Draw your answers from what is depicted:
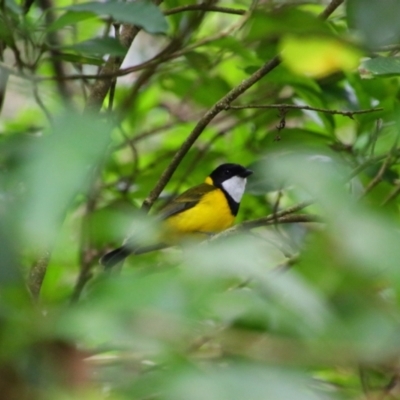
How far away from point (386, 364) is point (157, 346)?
18 cm

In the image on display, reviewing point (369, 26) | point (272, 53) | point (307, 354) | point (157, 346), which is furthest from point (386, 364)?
point (272, 53)

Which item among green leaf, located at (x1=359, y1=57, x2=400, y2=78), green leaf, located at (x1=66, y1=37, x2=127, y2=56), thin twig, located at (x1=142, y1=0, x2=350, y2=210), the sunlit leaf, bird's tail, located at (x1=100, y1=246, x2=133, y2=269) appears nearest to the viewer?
the sunlit leaf

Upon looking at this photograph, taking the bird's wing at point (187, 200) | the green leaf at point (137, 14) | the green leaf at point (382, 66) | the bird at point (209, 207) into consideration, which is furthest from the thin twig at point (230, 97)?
the bird at point (209, 207)

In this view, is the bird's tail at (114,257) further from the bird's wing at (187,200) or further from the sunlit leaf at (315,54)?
the sunlit leaf at (315,54)

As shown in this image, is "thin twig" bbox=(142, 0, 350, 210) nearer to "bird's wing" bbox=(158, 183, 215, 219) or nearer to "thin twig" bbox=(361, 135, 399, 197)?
"thin twig" bbox=(361, 135, 399, 197)

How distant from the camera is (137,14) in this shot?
4.11ft

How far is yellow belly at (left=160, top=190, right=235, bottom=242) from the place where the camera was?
371 cm

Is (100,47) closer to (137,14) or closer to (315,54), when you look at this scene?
(137,14)

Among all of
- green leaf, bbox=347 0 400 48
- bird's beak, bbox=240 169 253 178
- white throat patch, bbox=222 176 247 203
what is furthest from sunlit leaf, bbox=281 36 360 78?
white throat patch, bbox=222 176 247 203

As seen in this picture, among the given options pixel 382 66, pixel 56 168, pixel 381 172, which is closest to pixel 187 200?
pixel 381 172

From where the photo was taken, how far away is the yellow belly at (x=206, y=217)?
12.2ft

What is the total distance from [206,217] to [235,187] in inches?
8.9

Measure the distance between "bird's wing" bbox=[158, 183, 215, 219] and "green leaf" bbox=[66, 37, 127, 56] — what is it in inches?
77.1

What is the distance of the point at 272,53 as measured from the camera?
2311mm
